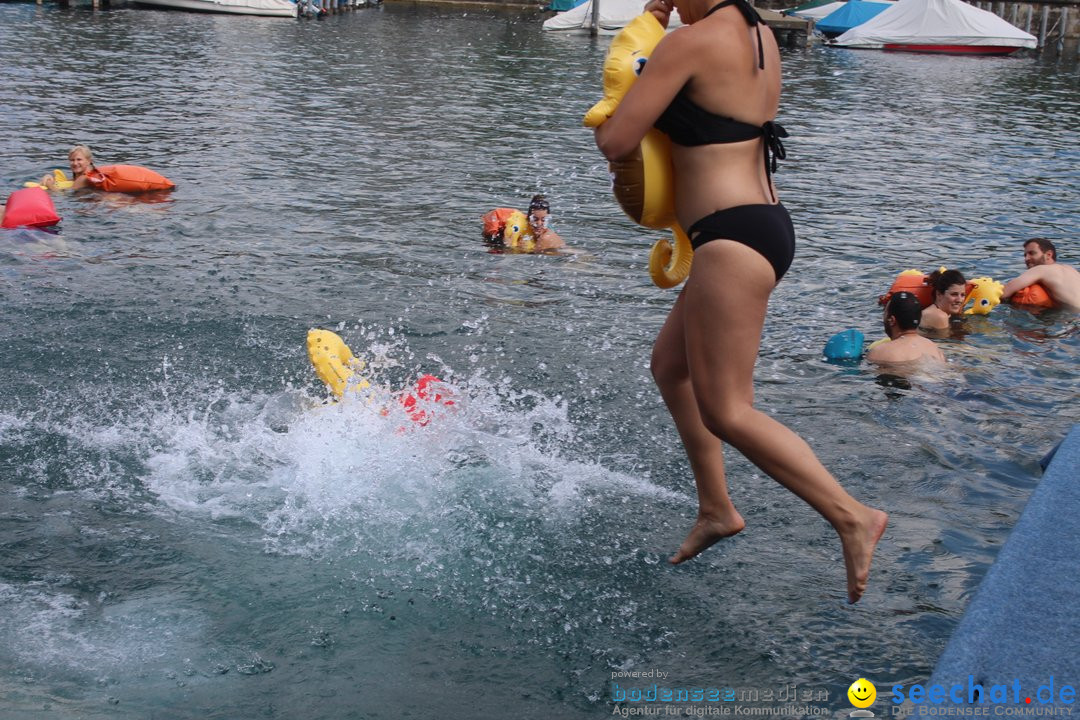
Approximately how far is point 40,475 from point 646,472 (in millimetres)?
3336

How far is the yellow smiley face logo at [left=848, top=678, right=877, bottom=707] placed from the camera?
3.96 metres

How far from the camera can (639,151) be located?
12.8 feet

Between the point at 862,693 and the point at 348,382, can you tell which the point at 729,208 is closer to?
the point at 862,693

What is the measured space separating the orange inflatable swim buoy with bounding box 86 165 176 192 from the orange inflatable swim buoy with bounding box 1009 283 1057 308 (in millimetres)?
10103

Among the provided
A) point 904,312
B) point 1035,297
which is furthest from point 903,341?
point 1035,297

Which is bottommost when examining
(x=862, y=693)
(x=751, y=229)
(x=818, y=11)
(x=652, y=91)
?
(x=862, y=693)

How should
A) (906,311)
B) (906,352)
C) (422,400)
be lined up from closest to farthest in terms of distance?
(422,400) → (906,352) → (906,311)

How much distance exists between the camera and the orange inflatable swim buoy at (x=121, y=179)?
41.7ft

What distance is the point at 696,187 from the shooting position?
3879 millimetres

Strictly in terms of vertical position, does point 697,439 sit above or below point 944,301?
above

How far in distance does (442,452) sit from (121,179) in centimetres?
859

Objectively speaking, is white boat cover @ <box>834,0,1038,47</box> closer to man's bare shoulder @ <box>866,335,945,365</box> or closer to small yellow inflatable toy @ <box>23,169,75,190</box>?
small yellow inflatable toy @ <box>23,169,75,190</box>

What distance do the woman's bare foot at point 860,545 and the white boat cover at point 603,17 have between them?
129 ft

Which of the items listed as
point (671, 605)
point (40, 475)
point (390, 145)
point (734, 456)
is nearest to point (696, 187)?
point (671, 605)
